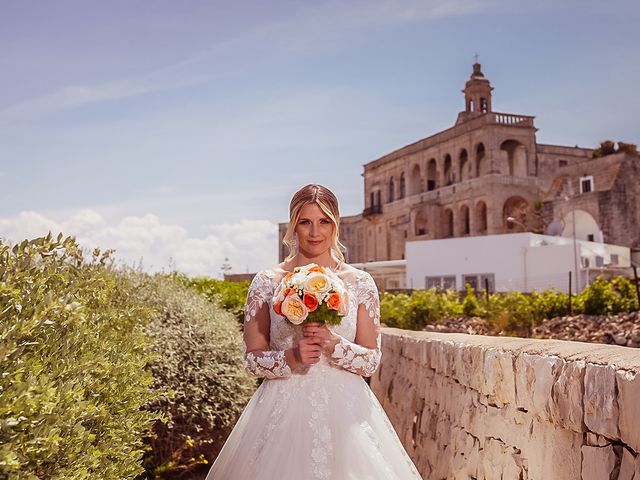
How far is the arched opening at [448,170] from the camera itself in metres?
59.5

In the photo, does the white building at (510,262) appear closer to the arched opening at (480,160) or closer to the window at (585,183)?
the window at (585,183)

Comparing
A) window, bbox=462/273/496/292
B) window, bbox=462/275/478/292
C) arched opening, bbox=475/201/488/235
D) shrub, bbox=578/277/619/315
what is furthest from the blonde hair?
arched opening, bbox=475/201/488/235

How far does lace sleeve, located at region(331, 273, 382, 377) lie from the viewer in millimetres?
3436

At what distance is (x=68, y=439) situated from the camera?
7.84 ft

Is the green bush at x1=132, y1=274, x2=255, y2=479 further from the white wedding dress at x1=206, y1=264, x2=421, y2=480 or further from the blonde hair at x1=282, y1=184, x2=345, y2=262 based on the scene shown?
the blonde hair at x1=282, y1=184, x2=345, y2=262

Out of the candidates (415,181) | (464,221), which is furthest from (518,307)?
(415,181)

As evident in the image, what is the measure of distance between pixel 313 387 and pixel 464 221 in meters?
53.7

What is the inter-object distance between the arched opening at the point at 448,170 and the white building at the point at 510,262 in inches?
917

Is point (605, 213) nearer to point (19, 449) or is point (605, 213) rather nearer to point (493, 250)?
point (493, 250)

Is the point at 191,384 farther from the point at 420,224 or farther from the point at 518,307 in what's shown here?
the point at 420,224

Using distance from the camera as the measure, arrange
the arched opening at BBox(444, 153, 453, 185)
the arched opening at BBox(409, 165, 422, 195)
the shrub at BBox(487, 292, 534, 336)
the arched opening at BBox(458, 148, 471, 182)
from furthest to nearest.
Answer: the arched opening at BBox(409, 165, 422, 195), the arched opening at BBox(444, 153, 453, 185), the arched opening at BBox(458, 148, 471, 182), the shrub at BBox(487, 292, 534, 336)

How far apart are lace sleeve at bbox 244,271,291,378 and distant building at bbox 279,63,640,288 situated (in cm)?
3987

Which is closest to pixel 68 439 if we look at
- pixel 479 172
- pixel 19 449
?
pixel 19 449

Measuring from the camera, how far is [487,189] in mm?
52156
